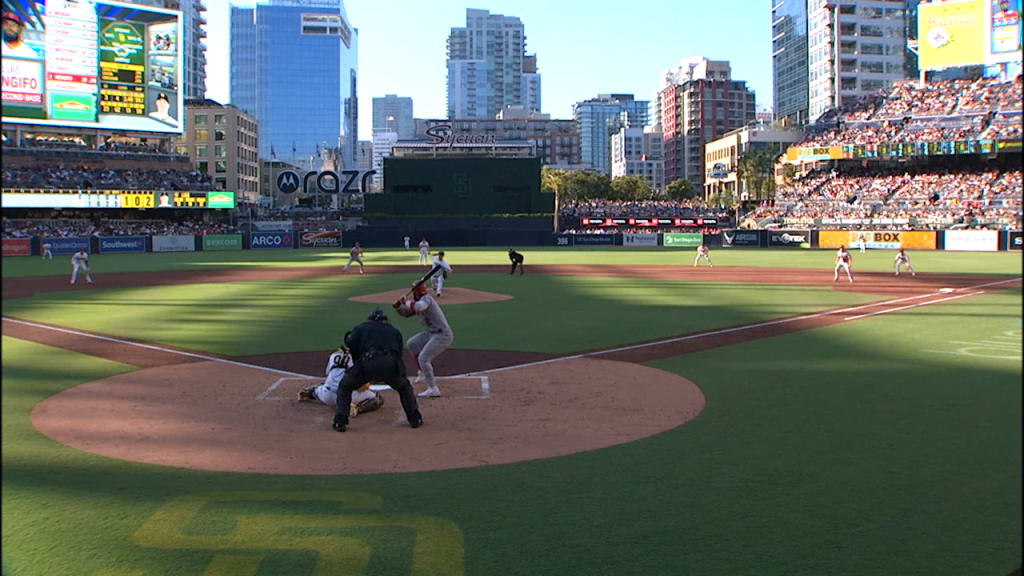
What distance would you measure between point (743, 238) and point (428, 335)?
204 feet

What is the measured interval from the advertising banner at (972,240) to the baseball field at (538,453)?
45008mm

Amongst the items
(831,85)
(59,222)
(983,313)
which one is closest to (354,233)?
(59,222)

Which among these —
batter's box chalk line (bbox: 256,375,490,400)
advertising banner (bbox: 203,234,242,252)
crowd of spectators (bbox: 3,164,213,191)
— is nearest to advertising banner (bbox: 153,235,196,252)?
advertising banner (bbox: 203,234,242,252)

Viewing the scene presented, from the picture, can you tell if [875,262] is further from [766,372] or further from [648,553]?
[648,553]

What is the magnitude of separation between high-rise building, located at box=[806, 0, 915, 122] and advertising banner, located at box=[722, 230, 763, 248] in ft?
206

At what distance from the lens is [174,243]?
6744 cm

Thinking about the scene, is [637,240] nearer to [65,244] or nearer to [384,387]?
[65,244]

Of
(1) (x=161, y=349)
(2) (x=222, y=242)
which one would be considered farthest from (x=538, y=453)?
(2) (x=222, y=242)

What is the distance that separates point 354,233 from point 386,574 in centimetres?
6898

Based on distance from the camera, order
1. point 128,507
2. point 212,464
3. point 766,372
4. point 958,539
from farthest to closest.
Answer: point 766,372 → point 212,464 → point 128,507 → point 958,539

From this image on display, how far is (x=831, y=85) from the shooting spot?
124 metres

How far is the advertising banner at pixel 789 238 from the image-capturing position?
67.9 metres

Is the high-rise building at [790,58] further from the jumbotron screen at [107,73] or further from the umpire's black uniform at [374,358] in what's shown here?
the umpire's black uniform at [374,358]

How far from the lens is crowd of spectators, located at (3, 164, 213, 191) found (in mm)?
67875
